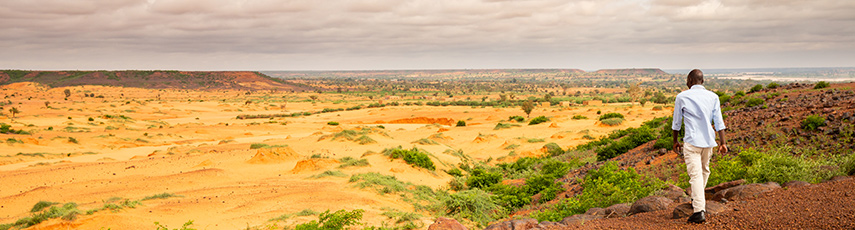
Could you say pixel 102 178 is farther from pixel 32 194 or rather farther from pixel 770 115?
pixel 770 115

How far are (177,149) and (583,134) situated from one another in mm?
23813

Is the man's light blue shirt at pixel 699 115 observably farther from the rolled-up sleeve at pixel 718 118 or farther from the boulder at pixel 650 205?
the boulder at pixel 650 205

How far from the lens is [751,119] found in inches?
531

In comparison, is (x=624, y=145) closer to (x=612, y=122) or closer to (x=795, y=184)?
(x=795, y=184)

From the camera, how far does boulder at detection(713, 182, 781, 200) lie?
22.2 ft

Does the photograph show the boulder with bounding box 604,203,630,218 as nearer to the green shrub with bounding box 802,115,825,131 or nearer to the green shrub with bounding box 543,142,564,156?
the green shrub with bounding box 802,115,825,131

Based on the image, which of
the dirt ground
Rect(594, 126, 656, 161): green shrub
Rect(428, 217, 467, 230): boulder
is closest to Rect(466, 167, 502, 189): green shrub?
the dirt ground

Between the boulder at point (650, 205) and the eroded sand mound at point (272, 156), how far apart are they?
14.9m

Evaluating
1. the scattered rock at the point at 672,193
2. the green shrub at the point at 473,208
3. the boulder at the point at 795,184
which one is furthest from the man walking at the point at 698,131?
the green shrub at the point at 473,208

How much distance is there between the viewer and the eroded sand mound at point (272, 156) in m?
18.7

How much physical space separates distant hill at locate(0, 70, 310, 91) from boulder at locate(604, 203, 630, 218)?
165 metres

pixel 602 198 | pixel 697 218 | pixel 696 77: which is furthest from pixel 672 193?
pixel 696 77

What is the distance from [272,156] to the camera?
755 inches

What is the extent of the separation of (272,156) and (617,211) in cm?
1503
